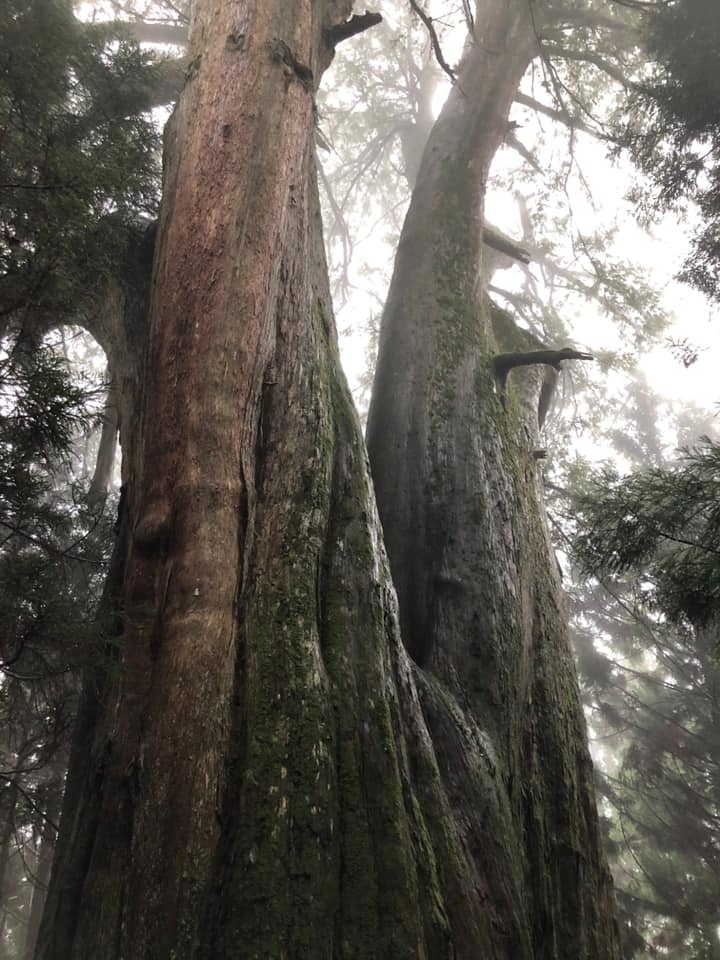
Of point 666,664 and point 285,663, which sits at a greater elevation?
point 666,664

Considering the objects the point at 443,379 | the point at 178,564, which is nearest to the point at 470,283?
the point at 443,379

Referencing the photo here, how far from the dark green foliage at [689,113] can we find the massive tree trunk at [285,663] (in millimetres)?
2641

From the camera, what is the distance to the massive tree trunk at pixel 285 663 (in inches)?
78.6

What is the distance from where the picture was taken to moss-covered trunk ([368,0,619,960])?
278 cm

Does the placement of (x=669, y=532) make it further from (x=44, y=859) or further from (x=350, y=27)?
(x=44, y=859)

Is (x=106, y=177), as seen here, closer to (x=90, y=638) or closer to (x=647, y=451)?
(x=90, y=638)

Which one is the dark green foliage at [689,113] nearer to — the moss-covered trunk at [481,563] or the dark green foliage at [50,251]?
the moss-covered trunk at [481,563]

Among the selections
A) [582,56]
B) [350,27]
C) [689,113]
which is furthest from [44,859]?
[582,56]

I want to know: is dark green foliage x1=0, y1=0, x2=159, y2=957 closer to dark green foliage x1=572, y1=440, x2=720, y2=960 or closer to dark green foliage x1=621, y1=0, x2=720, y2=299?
dark green foliage x1=572, y1=440, x2=720, y2=960

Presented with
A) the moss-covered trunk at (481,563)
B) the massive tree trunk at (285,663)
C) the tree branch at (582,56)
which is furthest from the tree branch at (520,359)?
the tree branch at (582,56)

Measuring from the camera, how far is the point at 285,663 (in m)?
2.31

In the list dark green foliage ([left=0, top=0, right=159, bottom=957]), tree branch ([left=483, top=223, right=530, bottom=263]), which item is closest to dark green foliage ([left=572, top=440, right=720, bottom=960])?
tree branch ([left=483, top=223, right=530, bottom=263])

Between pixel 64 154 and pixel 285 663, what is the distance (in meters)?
2.14

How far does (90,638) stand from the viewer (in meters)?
2.35
